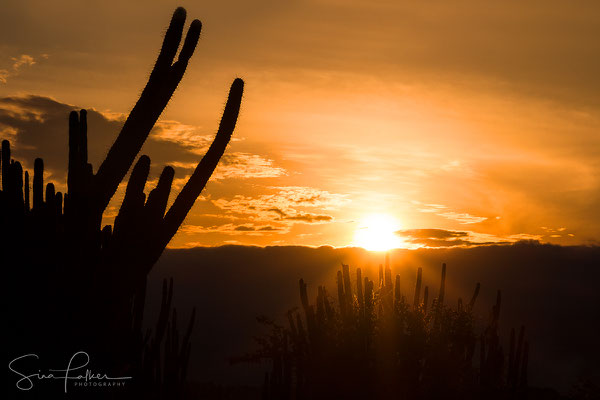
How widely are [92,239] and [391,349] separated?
15.2m

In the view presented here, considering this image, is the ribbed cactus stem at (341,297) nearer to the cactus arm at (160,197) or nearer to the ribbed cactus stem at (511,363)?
the ribbed cactus stem at (511,363)

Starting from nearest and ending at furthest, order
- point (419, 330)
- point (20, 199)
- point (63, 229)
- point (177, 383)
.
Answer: point (63, 229)
point (20, 199)
point (177, 383)
point (419, 330)

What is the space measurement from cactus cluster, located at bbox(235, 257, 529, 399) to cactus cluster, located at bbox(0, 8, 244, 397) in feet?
39.9

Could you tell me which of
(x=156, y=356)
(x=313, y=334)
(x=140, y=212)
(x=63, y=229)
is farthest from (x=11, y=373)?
(x=313, y=334)

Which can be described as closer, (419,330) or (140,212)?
(140,212)

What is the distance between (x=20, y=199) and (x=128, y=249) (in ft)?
4.86

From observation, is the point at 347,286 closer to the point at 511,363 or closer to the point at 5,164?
the point at 511,363

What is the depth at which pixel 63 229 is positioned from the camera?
21.9ft

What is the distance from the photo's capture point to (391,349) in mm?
20438

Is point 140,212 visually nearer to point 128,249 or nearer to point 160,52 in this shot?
point 128,249

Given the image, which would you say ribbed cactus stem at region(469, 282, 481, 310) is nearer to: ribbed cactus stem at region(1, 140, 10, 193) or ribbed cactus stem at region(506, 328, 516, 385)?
ribbed cactus stem at region(506, 328, 516, 385)

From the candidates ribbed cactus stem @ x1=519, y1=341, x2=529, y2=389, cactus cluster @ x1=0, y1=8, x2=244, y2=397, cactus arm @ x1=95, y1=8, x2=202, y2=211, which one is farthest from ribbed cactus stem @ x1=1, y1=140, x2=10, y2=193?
ribbed cactus stem @ x1=519, y1=341, x2=529, y2=389

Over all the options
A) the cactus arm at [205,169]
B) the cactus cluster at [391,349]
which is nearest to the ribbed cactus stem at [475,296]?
the cactus cluster at [391,349]

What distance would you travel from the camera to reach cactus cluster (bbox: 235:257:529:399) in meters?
19.3
